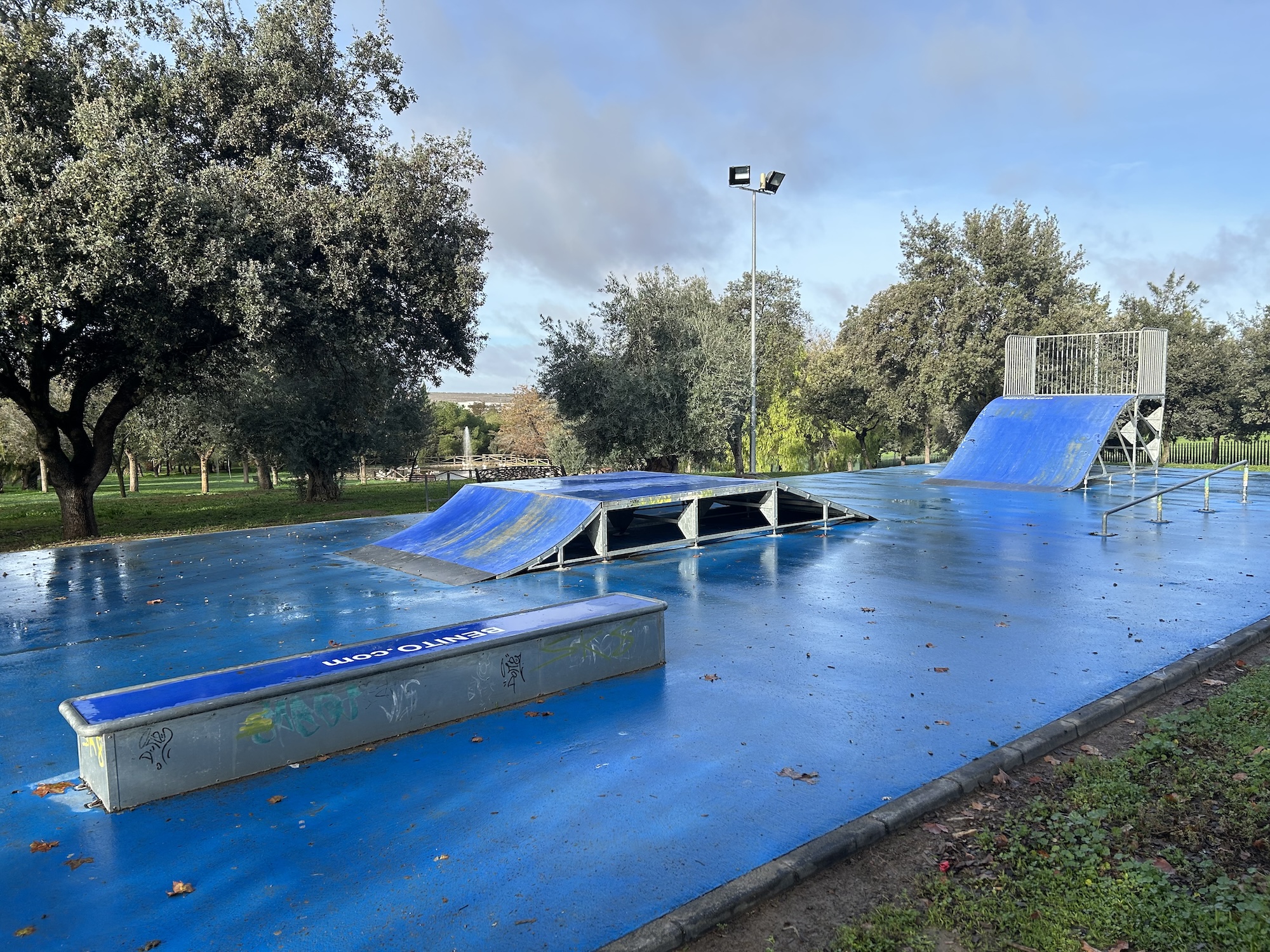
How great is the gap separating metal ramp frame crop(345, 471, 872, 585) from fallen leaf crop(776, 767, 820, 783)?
254 inches

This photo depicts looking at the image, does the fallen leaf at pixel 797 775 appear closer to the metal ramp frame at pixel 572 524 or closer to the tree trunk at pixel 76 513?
the metal ramp frame at pixel 572 524

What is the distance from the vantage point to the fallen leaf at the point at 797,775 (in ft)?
14.8

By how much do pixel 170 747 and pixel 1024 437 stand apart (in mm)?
24297

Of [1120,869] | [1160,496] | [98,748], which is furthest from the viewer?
[1160,496]

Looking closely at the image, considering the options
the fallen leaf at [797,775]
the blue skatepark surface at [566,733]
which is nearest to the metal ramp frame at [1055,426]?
the blue skatepark surface at [566,733]

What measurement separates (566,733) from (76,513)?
1551cm

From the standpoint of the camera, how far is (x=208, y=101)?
48.2ft

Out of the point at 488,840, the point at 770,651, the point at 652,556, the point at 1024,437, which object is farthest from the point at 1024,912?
the point at 1024,437

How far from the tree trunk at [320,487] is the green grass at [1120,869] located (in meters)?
22.6

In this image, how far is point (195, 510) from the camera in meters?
22.2

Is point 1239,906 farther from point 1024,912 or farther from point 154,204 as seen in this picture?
point 154,204

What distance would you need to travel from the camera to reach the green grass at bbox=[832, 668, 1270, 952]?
306 cm

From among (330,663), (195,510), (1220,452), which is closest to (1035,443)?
(1220,452)

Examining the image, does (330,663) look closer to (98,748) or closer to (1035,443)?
(98,748)
